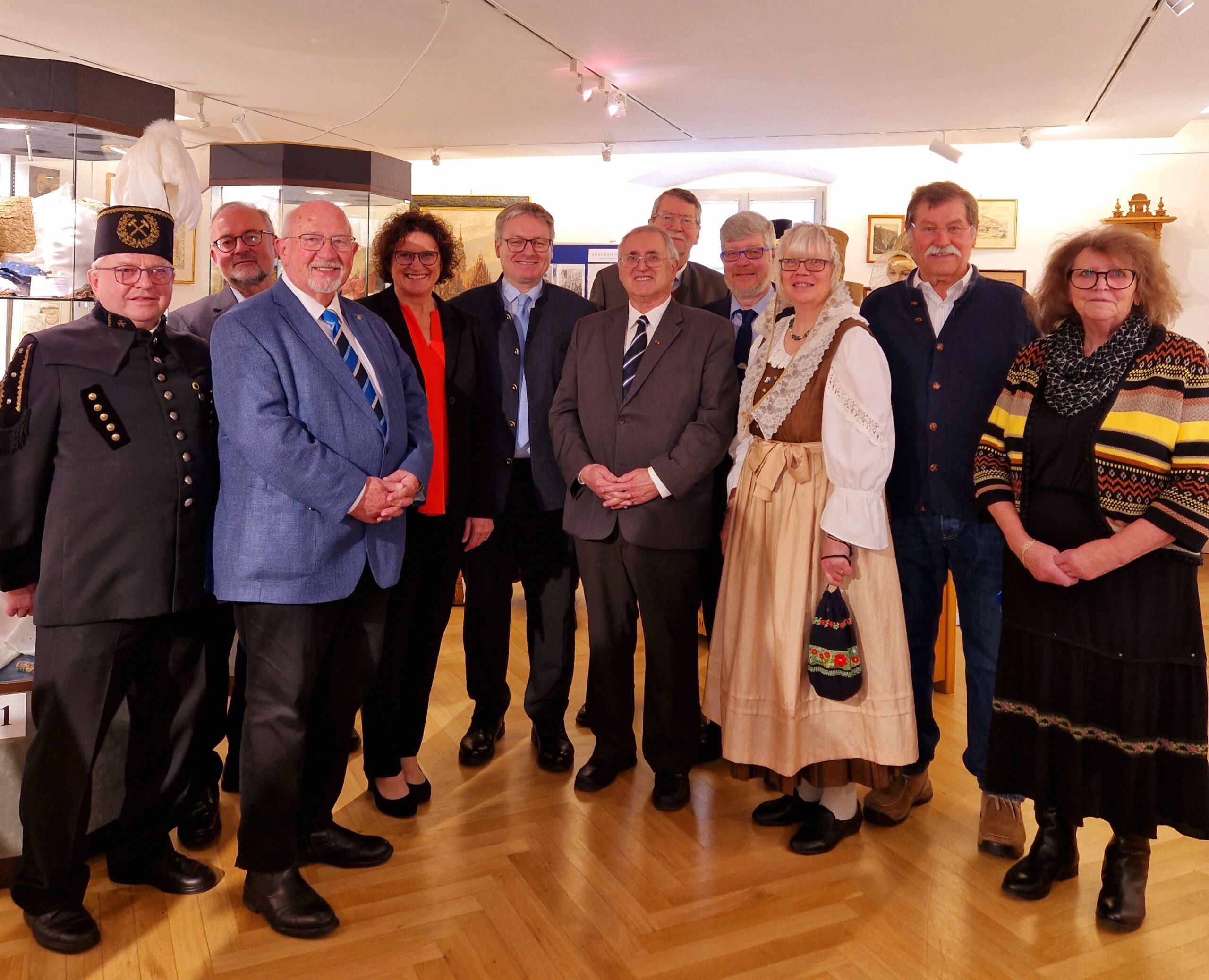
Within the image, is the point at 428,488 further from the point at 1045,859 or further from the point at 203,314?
the point at 1045,859

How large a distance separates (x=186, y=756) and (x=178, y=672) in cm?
24

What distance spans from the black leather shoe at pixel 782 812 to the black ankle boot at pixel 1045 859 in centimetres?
62

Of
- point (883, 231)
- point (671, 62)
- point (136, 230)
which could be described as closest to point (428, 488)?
point (136, 230)

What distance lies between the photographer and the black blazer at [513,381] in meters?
3.36

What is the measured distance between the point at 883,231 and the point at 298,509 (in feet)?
22.4

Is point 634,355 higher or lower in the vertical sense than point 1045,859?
higher

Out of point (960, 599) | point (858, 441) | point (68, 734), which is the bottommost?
point (68, 734)

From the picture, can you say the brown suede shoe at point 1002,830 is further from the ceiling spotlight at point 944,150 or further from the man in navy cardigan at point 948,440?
the ceiling spotlight at point 944,150

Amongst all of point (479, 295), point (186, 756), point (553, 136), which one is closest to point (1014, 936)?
point (186, 756)

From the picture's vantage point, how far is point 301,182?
461 cm

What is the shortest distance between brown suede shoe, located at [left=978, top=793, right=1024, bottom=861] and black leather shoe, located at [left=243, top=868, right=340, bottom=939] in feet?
6.17

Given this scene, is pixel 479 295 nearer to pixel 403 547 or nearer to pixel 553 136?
pixel 403 547

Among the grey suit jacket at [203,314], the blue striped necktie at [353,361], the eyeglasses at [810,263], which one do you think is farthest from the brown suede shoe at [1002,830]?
the grey suit jacket at [203,314]

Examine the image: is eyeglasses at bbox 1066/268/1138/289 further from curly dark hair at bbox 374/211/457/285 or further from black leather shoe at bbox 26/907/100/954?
black leather shoe at bbox 26/907/100/954
